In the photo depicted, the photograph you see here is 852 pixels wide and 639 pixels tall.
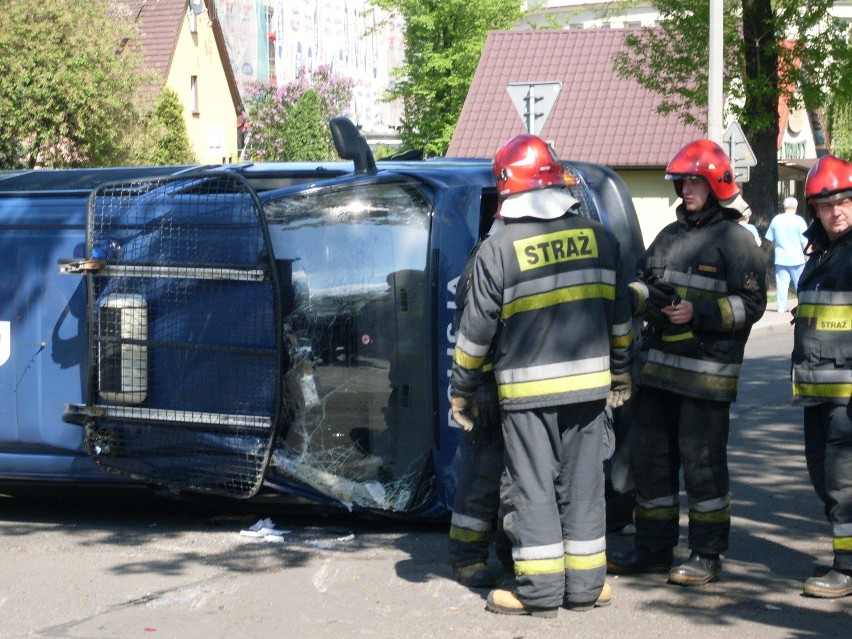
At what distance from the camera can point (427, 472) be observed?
5.98 metres

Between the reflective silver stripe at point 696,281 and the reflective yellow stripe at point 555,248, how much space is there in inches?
23.1

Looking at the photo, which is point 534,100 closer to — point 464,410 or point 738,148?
point 738,148

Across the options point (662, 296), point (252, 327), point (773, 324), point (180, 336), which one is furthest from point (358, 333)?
point (773, 324)

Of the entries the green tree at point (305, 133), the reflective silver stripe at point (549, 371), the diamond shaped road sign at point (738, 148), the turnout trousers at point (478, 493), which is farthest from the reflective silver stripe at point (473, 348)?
the green tree at point (305, 133)

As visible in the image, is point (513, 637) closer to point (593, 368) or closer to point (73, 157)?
point (593, 368)

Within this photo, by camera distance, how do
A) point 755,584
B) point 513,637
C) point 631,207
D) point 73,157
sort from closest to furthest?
point 513,637
point 755,584
point 631,207
point 73,157

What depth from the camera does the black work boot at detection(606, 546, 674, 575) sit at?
213 inches

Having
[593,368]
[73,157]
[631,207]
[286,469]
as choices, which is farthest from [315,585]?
[73,157]

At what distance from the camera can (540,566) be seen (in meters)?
4.81

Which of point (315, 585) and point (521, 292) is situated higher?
point (521, 292)

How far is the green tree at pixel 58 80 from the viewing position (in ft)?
79.0

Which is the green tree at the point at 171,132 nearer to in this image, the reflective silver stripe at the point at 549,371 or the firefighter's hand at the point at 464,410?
the firefighter's hand at the point at 464,410

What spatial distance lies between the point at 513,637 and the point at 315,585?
1.03 meters

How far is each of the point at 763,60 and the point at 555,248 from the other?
17.8m
